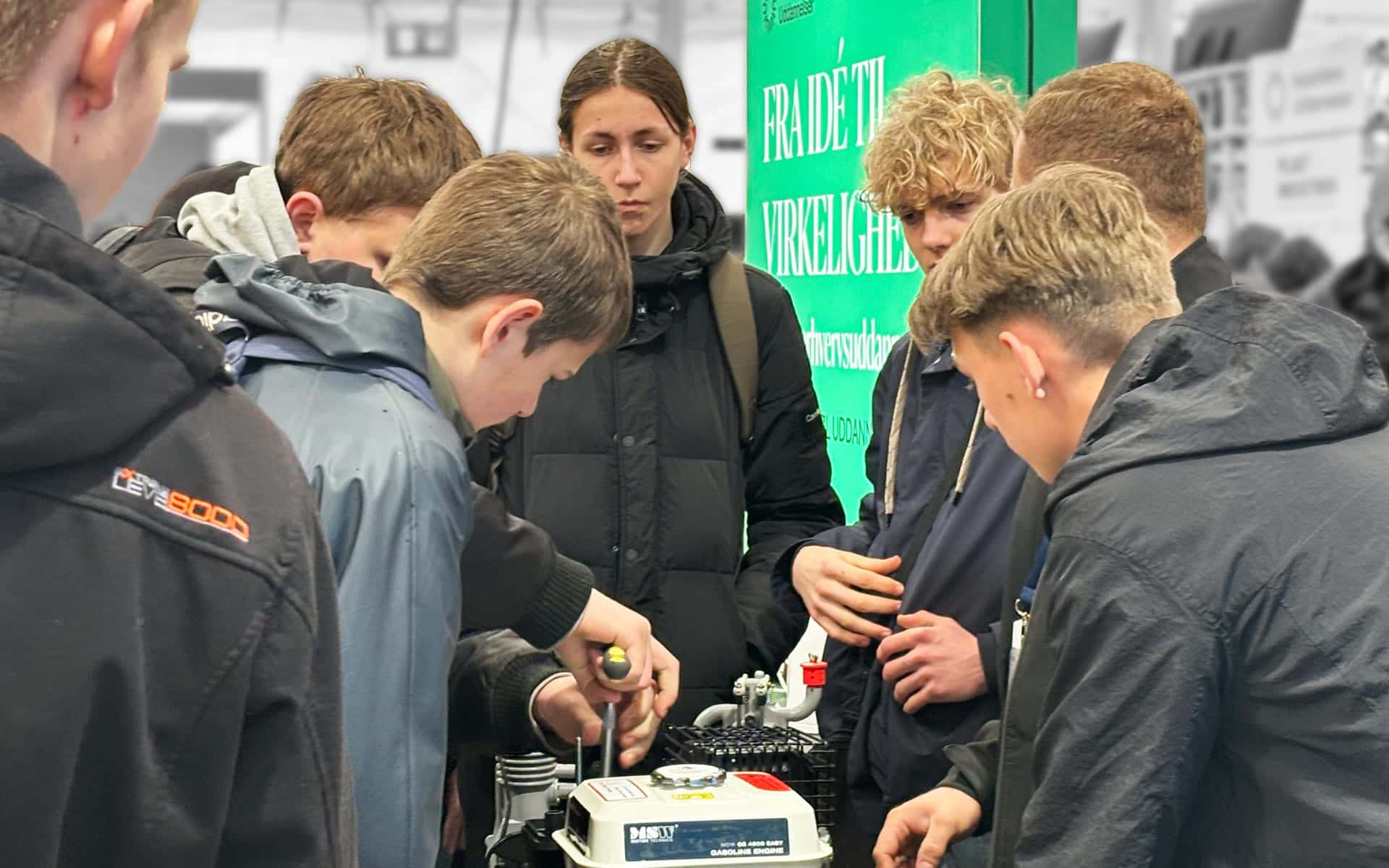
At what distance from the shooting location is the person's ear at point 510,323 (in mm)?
1585

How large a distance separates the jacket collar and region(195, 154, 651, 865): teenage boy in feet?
2.00

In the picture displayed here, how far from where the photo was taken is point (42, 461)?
2.27ft

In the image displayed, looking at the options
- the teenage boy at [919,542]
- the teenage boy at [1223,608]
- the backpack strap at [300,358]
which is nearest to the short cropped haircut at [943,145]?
the teenage boy at [919,542]

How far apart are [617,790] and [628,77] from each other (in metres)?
1.41

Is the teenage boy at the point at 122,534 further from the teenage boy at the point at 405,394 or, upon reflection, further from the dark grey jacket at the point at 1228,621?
the dark grey jacket at the point at 1228,621

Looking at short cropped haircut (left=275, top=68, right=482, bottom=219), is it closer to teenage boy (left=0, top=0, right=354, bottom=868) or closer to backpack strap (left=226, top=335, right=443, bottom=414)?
backpack strap (left=226, top=335, right=443, bottom=414)

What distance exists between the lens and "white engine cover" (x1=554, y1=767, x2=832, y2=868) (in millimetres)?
1672

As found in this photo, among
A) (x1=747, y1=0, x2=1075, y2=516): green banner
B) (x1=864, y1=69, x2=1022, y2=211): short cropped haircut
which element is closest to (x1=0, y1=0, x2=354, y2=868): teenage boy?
(x1=864, y1=69, x2=1022, y2=211): short cropped haircut

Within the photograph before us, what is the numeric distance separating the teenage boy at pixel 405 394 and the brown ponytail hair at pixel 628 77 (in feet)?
3.58

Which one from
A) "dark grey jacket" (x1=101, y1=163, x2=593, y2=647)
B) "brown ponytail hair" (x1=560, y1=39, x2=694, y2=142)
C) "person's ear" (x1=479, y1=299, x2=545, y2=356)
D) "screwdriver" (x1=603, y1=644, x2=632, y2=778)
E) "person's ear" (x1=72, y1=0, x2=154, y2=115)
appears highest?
"brown ponytail hair" (x1=560, y1=39, x2=694, y2=142)

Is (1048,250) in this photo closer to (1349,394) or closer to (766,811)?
(1349,394)

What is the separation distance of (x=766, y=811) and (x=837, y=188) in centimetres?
197

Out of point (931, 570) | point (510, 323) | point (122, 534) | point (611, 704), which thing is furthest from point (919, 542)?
point (122, 534)

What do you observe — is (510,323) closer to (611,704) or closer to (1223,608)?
(611,704)
